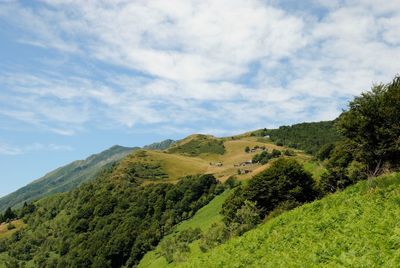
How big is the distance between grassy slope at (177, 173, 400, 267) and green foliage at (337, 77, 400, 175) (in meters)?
20.8

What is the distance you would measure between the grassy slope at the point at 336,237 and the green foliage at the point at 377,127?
2083cm

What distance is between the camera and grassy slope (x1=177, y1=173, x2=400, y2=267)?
20953 mm

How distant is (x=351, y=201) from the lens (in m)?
39.2

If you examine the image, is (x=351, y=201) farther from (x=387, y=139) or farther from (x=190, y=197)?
(x=190, y=197)

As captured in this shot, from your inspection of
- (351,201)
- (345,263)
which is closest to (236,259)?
(351,201)

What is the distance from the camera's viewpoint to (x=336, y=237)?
A: 87.3ft

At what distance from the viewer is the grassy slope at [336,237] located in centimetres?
2095

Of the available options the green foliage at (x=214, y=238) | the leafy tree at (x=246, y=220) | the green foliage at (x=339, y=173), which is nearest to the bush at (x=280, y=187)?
the green foliage at (x=339, y=173)

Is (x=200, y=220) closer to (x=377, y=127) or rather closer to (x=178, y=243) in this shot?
(x=178, y=243)

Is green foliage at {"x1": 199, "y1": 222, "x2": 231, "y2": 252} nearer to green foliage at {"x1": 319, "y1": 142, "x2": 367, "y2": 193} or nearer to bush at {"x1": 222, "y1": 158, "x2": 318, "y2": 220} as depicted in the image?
bush at {"x1": 222, "y1": 158, "x2": 318, "y2": 220}

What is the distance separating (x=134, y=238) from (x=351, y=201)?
151 meters

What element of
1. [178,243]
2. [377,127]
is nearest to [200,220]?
[178,243]

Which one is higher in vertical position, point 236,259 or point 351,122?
point 351,122

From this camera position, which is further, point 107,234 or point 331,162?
point 107,234
